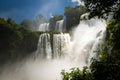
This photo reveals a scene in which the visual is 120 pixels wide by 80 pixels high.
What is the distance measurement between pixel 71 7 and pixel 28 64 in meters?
20.5

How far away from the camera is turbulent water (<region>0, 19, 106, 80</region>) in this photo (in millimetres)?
50772

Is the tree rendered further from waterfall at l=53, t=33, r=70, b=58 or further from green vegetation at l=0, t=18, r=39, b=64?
green vegetation at l=0, t=18, r=39, b=64

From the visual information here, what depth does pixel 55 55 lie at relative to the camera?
54812mm

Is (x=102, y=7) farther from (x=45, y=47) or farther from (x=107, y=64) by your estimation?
(x=45, y=47)

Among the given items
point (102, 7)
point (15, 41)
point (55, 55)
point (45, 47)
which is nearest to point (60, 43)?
point (55, 55)

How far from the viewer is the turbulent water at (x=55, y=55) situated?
50.8m

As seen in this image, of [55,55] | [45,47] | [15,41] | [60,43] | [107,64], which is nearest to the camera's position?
[107,64]

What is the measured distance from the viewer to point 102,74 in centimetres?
1055

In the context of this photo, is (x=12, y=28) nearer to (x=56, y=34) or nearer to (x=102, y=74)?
(x=56, y=34)

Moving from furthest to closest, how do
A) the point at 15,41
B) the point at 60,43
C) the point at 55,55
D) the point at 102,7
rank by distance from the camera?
the point at 15,41 < the point at 55,55 < the point at 60,43 < the point at 102,7

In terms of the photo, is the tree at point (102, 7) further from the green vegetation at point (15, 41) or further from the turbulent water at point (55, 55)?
the green vegetation at point (15, 41)

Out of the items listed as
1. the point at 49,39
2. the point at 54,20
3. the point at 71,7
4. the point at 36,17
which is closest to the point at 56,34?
the point at 49,39

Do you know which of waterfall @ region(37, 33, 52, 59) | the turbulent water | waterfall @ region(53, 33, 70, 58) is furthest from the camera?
waterfall @ region(37, 33, 52, 59)

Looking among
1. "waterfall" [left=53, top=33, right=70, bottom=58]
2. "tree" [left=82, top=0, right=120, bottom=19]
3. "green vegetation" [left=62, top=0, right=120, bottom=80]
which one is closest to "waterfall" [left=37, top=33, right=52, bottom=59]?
"waterfall" [left=53, top=33, right=70, bottom=58]
